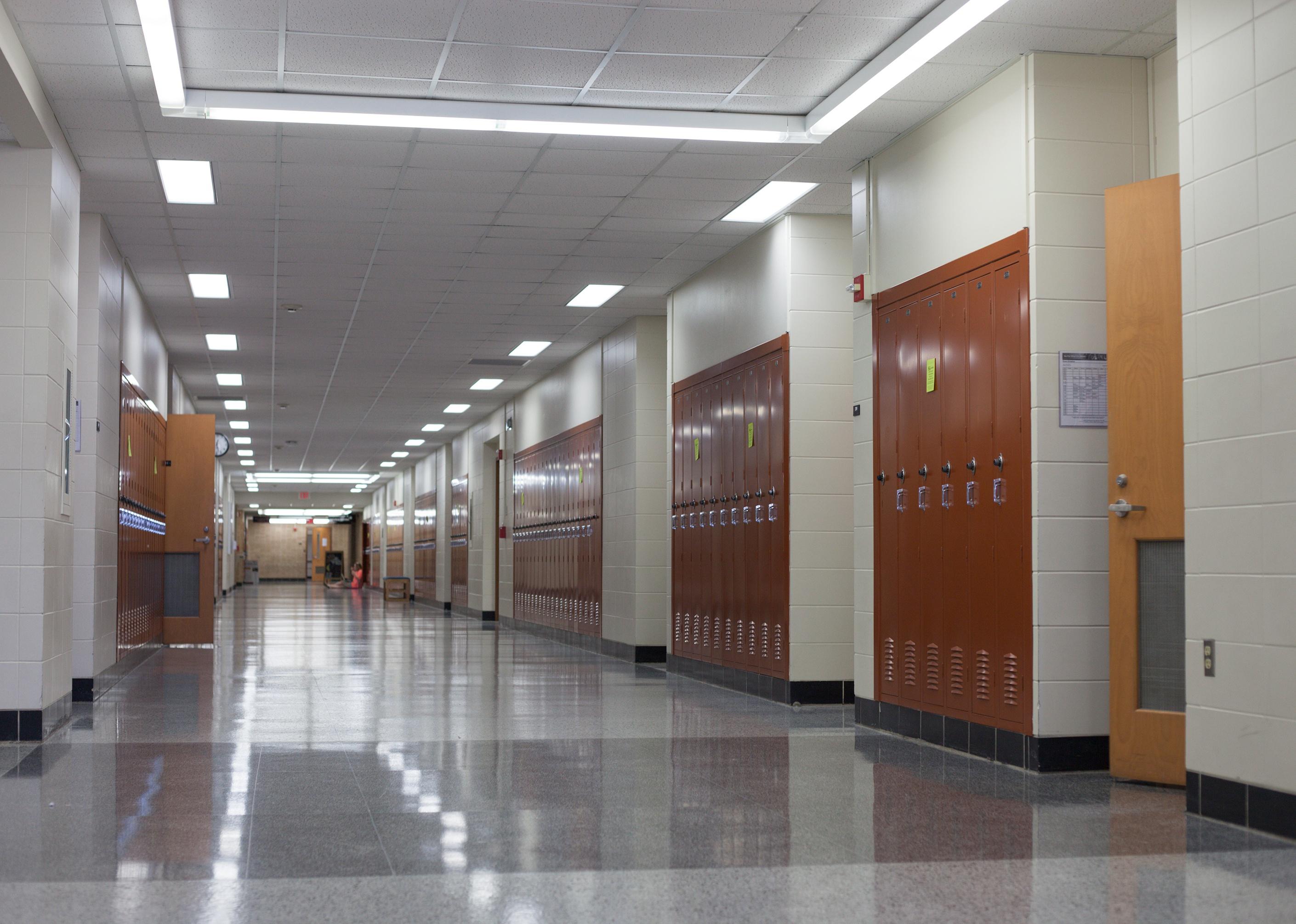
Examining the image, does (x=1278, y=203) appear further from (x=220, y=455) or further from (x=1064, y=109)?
(x=220, y=455)

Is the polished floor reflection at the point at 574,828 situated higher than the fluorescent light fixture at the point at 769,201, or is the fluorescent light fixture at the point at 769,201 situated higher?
the fluorescent light fixture at the point at 769,201

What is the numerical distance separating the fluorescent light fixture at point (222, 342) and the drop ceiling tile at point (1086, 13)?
32.4 feet

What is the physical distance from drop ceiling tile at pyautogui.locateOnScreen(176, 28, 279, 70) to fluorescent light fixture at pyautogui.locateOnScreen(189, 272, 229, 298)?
4499 millimetres

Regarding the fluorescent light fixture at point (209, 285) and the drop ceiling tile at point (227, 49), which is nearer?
the drop ceiling tile at point (227, 49)

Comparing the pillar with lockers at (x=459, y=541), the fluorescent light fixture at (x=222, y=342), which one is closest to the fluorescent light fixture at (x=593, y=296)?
the fluorescent light fixture at (x=222, y=342)

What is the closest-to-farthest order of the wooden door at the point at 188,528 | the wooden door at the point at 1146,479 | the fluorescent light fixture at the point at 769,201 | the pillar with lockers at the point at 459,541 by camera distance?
the wooden door at the point at 1146,479 < the fluorescent light fixture at the point at 769,201 < the wooden door at the point at 188,528 < the pillar with lockers at the point at 459,541

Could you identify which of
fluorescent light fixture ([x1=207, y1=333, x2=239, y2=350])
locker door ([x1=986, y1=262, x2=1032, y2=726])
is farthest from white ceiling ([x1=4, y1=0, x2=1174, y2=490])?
locker door ([x1=986, y1=262, x2=1032, y2=726])

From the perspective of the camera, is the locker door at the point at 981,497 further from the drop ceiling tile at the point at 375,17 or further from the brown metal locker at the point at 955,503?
the drop ceiling tile at the point at 375,17

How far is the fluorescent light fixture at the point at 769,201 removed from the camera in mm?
8180

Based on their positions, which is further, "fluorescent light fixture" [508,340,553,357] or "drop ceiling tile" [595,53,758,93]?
"fluorescent light fixture" [508,340,553,357]

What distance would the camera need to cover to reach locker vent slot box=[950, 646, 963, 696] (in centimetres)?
638

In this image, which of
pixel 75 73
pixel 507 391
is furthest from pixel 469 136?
pixel 507 391

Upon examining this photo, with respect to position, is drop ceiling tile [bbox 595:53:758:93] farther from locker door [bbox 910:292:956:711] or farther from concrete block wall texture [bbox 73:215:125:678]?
concrete block wall texture [bbox 73:215:125:678]

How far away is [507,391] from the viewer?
18.5m
